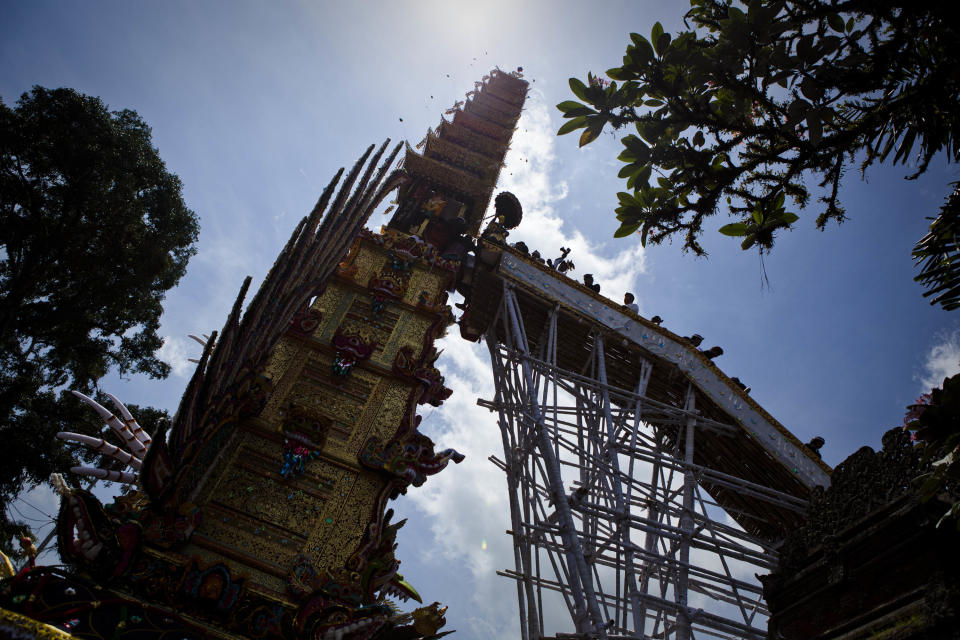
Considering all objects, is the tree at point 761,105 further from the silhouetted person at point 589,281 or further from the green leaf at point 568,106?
the silhouetted person at point 589,281

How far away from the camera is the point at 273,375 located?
8.85m

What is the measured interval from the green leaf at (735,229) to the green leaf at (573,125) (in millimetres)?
1188

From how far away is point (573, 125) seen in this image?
3.57m

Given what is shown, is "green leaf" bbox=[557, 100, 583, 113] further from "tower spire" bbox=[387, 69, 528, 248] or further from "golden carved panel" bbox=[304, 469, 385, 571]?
"tower spire" bbox=[387, 69, 528, 248]

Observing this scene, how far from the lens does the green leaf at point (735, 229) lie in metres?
A: 3.63

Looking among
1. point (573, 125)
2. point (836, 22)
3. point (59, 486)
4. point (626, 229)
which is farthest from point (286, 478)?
point (836, 22)

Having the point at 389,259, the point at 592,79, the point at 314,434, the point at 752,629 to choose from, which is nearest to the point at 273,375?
the point at 314,434

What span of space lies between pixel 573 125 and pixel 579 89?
0.23m

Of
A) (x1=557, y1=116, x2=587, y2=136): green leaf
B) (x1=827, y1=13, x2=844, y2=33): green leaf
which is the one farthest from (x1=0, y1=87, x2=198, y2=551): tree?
(x1=827, y1=13, x2=844, y2=33): green leaf

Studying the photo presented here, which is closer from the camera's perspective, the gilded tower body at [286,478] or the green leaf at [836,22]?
Result: the green leaf at [836,22]

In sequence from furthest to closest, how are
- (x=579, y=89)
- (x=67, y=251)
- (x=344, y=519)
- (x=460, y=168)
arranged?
(x=460, y=168) < (x=67, y=251) < (x=344, y=519) < (x=579, y=89)

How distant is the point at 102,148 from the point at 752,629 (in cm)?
1595

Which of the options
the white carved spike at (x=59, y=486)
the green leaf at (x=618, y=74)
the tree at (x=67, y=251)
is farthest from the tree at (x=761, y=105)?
the tree at (x=67, y=251)

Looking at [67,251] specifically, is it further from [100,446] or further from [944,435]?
[944,435]
